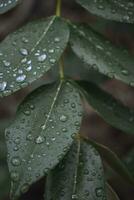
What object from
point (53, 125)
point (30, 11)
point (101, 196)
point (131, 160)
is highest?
point (53, 125)

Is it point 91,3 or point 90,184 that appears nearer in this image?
point 90,184

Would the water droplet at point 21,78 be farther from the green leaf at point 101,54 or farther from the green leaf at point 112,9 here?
the green leaf at point 112,9

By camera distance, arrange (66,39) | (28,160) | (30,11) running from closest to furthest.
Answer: (28,160) < (66,39) < (30,11)

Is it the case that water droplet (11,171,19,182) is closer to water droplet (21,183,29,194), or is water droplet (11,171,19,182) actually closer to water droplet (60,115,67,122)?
water droplet (21,183,29,194)

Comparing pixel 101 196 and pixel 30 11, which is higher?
pixel 101 196

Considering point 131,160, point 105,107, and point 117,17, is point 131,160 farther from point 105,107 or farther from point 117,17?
point 117,17

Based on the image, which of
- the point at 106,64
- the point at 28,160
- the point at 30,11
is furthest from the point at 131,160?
the point at 30,11

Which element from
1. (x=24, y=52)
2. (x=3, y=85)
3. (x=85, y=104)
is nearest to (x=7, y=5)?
(x=24, y=52)

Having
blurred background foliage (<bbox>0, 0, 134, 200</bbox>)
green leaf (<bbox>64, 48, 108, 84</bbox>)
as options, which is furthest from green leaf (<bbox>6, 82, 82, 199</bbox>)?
blurred background foliage (<bbox>0, 0, 134, 200</bbox>)
